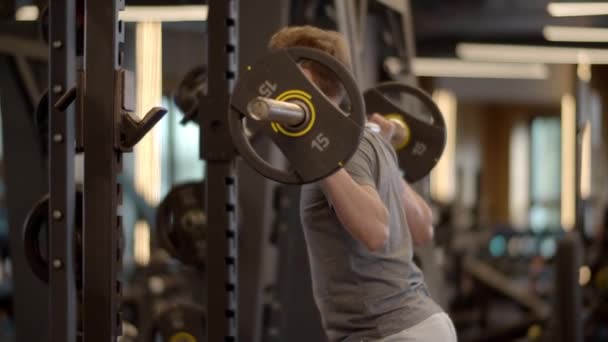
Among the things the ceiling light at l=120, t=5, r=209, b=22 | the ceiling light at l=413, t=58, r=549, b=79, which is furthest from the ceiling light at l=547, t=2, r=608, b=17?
the ceiling light at l=413, t=58, r=549, b=79

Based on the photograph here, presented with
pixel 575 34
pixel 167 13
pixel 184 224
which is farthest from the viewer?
pixel 575 34

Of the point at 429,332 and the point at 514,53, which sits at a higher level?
the point at 514,53

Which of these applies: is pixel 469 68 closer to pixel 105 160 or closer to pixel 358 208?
pixel 105 160

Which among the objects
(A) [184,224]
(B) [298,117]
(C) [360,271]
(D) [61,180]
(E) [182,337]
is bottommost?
(E) [182,337]

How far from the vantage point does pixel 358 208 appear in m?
1.89

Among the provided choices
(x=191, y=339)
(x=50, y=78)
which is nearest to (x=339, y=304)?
(x=50, y=78)

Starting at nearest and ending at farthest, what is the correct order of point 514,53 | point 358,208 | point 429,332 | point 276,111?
point 276,111
point 358,208
point 429,332
point 514,53

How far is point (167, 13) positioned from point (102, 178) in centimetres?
239

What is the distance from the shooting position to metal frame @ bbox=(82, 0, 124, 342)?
2.12 metres

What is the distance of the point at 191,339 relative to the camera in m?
3.68

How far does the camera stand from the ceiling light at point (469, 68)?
8.88 metres

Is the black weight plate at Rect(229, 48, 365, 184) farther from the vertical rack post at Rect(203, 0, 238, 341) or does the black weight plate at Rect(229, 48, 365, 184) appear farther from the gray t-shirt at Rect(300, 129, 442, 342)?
the vertical rack post at Rect(203, 0, 238, 341)

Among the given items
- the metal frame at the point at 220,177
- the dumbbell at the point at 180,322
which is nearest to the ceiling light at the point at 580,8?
the dumbbell at the point at 180,322

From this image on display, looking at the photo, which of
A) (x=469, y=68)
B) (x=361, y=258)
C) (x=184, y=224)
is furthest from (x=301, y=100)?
(x=469, y=68)
